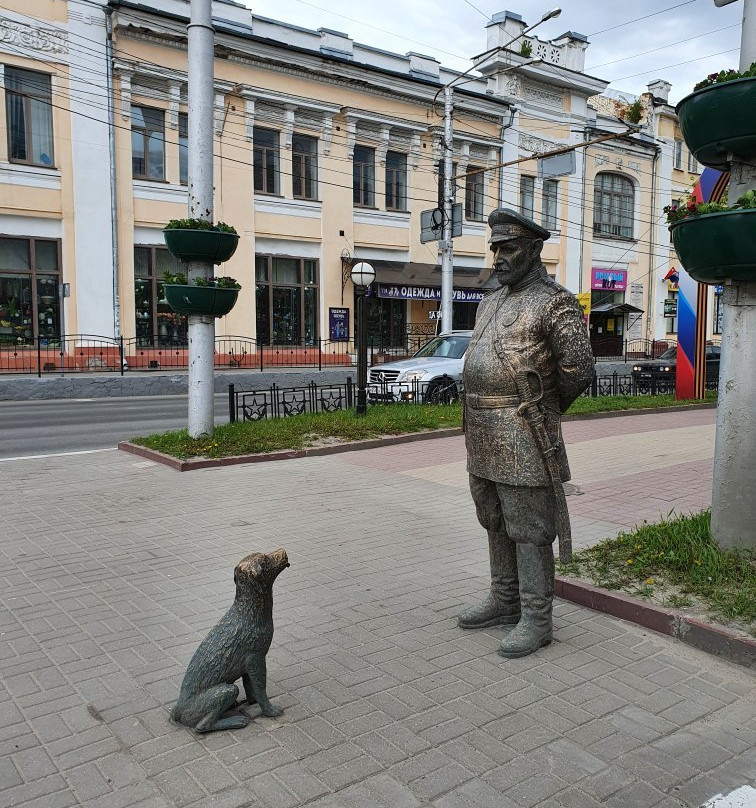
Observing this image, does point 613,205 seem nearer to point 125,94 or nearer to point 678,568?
point 125,94

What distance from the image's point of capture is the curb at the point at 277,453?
9.54m

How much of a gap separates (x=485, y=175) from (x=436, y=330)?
726cm

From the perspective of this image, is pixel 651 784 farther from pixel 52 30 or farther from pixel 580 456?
pixel 52 30

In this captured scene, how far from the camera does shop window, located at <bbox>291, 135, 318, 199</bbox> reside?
26375 mm

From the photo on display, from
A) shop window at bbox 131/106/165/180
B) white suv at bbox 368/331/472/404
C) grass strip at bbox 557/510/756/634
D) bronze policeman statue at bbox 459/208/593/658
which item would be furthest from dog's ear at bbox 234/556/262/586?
shop window at bbox 131/106/165/180

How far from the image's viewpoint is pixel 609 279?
37125mm

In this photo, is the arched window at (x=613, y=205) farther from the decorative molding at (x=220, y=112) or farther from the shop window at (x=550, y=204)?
the decorative molding at (x=220, y=112)

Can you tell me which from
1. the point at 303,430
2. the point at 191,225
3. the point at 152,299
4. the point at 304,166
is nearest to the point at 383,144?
the point at 304,166

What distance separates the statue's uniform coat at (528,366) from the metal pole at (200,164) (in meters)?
6.97

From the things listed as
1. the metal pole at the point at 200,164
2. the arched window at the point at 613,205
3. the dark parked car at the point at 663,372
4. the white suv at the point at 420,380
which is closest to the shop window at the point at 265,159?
the white suv at the point at 420,380

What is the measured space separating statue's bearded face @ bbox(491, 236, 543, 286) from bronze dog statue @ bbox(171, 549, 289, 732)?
186 cm

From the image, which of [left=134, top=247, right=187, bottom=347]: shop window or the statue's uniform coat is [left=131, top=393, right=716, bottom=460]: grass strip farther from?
[left=134, top=247, right=187, bottom=347]: shop window

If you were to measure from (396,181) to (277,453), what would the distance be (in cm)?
2114

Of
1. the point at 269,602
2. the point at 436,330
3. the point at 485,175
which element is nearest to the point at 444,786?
the point at 269,602
